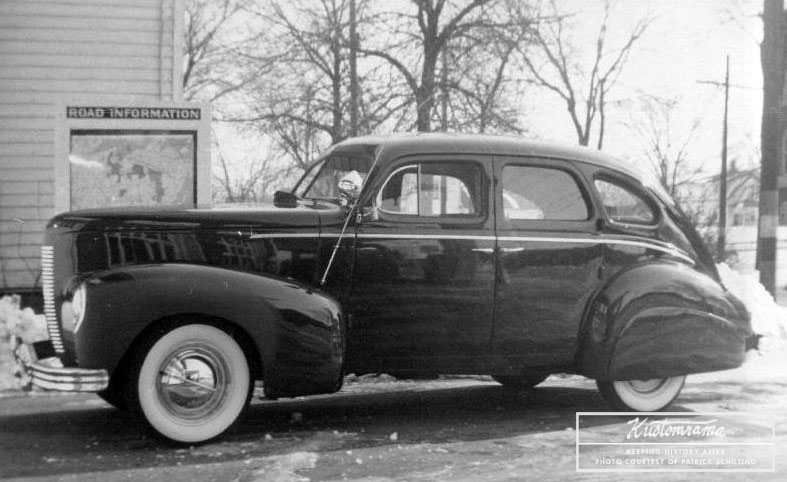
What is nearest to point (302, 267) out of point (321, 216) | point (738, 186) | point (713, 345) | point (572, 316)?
point (321, 216)

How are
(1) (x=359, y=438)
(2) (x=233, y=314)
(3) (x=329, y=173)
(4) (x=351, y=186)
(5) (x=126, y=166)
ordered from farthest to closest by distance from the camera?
(5) (x=126, y=166), (3) (x=329, y=173), (4) (x=351, y=186), (1) (x=359, y=438), (2) (x=233, y=314)

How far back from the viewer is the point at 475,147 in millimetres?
5809

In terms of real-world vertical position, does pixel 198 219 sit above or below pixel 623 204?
below

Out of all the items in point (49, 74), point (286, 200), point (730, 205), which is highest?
point (49, 74)

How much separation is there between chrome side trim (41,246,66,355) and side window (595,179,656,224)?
10.7 feet

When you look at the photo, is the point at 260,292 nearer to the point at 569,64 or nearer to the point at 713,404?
the point at 713,404

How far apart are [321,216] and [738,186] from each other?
2075cm

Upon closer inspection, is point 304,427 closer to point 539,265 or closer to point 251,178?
point 539,265

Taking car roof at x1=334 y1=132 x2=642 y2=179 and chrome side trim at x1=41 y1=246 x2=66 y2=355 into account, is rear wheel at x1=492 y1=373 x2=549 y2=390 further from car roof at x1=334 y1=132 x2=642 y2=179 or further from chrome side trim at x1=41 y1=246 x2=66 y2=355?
chrome side trim at x1=41 y1=246 x2=66 y2=355

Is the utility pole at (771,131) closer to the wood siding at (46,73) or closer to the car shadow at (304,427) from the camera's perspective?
the car shadow at (304,427)

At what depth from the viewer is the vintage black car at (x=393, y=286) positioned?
500 cm

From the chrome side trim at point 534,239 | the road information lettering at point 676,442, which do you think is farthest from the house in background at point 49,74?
the road information lettering at point 676,442

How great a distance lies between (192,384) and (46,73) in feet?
Answer: 23.3

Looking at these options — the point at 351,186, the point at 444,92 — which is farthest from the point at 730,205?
the point at 351,186
